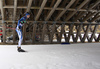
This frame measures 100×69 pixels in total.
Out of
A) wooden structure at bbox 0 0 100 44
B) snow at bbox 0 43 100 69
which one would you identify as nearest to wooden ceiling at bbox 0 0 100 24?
wooden structure at bbox 0 0 100 44

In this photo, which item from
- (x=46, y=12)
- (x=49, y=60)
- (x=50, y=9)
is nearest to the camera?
(x=49, y=60)

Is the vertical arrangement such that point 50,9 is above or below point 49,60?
above

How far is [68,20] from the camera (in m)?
6.98

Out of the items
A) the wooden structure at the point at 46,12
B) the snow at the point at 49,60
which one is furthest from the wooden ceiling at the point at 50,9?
the snow at the point at 49,60

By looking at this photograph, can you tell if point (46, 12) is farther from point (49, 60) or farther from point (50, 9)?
point (49, 60)

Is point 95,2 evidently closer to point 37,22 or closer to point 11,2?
point 37,22

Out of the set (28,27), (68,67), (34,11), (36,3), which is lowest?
(68,67)

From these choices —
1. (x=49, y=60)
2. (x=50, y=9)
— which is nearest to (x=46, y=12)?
(x=50, y=9)

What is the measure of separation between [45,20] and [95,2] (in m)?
2.72

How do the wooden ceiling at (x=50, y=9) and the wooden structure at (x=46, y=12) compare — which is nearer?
the wooden ceiling at (x=50, y=9)

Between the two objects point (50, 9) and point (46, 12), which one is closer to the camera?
point (50, 9)

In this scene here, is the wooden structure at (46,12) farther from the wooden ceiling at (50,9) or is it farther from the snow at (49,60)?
the snow at (49,60)

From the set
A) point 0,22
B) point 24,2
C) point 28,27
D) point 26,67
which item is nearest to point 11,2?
point 24,2

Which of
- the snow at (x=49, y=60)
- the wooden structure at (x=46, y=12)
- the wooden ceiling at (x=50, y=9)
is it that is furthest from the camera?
the wooden structure at (x=46, y=12)
